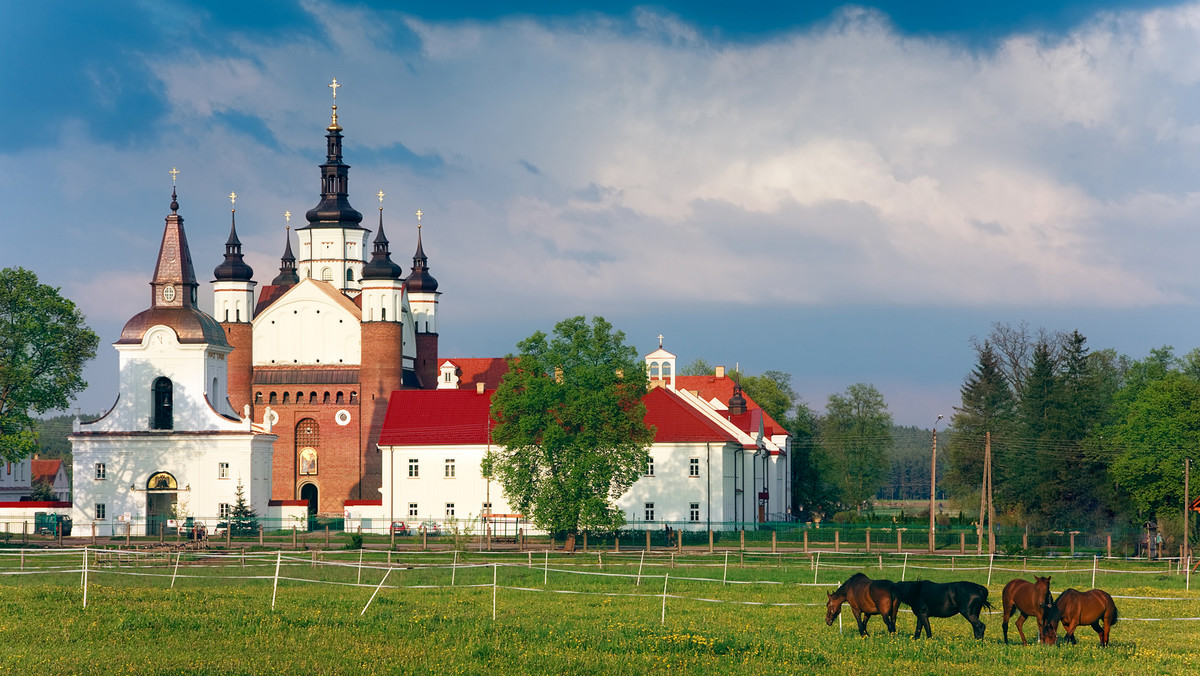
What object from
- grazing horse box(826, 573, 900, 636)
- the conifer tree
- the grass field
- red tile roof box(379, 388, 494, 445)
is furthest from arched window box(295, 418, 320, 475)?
grazing horse box(826, 573, 900, 636)

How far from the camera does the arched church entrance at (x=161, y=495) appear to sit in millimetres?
66188

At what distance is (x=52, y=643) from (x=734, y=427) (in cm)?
5973

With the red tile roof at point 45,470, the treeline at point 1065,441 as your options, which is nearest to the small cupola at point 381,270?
the treeline at point 1065,441

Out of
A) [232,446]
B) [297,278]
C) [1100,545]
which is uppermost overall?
[297,278]

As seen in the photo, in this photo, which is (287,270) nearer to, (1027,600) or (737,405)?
(737,405)

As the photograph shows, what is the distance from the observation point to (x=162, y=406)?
2667 inches

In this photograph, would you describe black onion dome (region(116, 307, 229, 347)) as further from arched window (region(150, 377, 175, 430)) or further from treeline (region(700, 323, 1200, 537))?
treeline (region(700, 323, 1200, 537))

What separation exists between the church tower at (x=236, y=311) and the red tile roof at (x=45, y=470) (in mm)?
43460

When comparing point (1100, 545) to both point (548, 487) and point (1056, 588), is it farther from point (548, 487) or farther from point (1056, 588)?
point (1056, 588)

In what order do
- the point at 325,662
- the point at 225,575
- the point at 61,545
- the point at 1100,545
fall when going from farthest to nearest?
1. the point at 1100,545
2. the point at 61,545
3. the point at 225,575
4. the point at 325,662

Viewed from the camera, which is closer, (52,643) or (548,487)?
(52,643)

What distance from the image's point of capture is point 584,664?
58.1ft

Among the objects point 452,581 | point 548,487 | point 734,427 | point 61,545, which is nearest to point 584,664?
point 452,581

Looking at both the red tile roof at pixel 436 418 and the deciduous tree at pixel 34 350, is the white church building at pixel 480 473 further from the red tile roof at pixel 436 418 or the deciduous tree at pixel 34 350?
the deciduous tree at pixel 34 350
